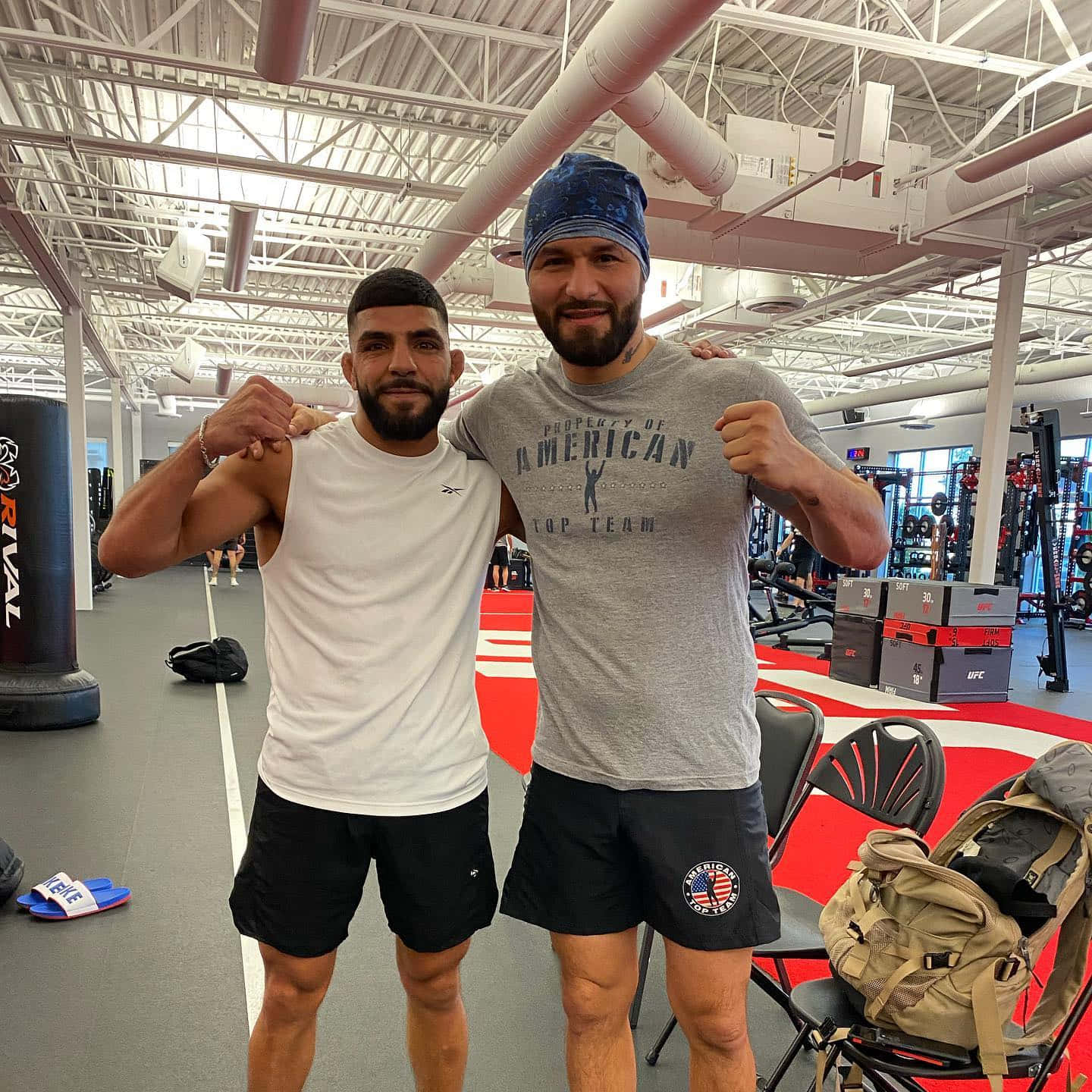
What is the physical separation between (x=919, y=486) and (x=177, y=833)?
18.0m

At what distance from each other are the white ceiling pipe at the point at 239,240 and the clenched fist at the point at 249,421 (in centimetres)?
597

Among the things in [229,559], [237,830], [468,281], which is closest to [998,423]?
[468,281]

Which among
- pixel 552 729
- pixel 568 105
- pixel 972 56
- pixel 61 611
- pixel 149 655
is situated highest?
pixel 972 56

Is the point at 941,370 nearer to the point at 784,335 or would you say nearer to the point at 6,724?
the point at 784,335

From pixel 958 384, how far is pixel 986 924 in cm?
1316

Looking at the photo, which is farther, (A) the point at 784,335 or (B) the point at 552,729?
(A) the point at 784,335

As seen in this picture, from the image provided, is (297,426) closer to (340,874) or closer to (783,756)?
(340,874)

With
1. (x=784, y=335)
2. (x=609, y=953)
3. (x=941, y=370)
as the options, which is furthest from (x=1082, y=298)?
(x=609, y=953)

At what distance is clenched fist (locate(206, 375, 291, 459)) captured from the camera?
1.37 meters

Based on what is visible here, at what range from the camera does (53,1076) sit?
1971 millimetres

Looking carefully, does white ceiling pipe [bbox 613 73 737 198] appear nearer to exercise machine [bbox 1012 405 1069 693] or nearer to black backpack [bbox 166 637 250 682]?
exercise machine [bbox 1012 405 1069 693]

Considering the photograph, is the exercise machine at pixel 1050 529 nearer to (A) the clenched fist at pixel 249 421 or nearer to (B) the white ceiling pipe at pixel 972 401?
(B) the white ceiling pipe at pixel 972 401

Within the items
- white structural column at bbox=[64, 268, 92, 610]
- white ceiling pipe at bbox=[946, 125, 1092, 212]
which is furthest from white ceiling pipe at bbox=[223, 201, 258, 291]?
white ceiling pipe at bbox=[946, 125, 1092, 212]

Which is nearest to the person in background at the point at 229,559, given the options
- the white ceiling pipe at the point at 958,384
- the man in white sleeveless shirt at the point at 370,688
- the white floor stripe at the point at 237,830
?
the white floor stripe at the point at 237,830
